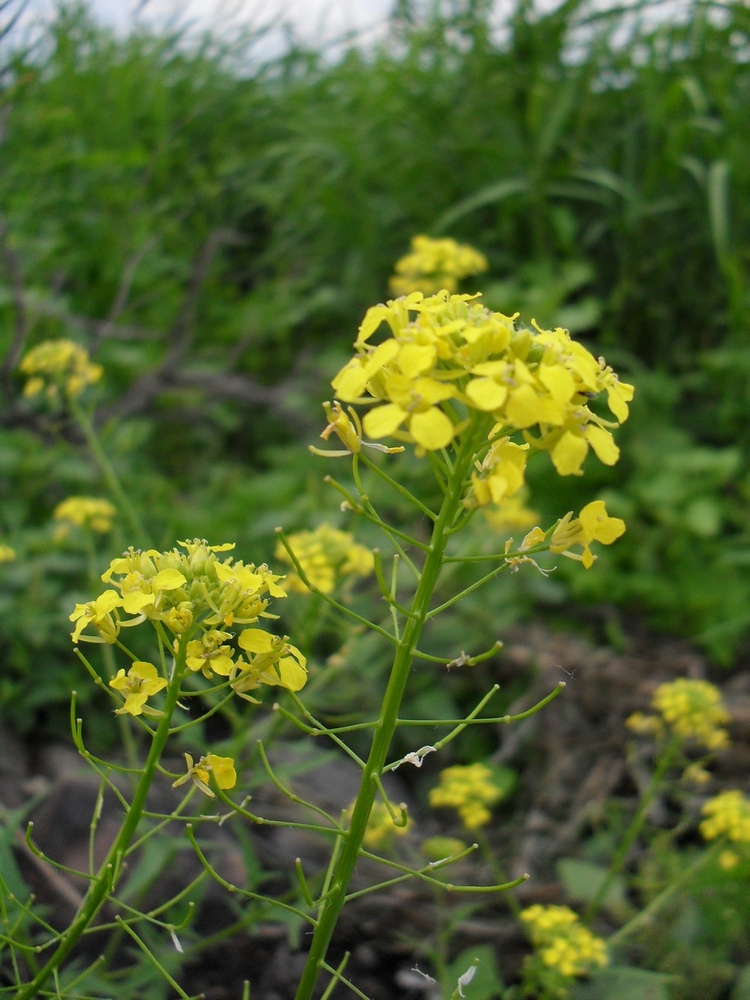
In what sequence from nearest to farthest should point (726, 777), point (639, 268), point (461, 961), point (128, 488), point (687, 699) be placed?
point (461, 961)
point (687, 699)
point (726, 777)
point (128, 488)
point (639, 268)

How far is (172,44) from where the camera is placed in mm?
3582

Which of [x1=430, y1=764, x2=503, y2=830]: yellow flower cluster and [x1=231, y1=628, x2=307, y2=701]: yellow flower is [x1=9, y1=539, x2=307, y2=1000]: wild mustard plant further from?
[x1=430, y1=764, x2=503, y2=830]: yellow flower cluster

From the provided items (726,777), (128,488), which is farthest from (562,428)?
(128,488)

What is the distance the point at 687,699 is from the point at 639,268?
6.88ft

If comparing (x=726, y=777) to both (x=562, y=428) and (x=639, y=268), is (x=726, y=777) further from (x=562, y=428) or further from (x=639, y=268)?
(x=639, y=268)

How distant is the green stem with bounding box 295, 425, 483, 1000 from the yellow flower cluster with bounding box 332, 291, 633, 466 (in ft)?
0.18

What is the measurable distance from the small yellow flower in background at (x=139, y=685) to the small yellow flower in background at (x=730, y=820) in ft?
4.16

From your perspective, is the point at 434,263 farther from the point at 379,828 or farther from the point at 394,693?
the point at 394,693

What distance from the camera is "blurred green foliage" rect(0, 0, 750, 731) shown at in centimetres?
289

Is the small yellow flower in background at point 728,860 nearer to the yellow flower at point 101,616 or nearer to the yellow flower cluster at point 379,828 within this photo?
the yellow flower cluster at point 379,828

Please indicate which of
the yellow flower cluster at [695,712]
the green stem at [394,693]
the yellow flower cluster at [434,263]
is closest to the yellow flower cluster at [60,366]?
the yellow flower cluster at [434,263]

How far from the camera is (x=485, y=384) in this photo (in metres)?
0.94

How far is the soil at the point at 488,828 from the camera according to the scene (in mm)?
1801

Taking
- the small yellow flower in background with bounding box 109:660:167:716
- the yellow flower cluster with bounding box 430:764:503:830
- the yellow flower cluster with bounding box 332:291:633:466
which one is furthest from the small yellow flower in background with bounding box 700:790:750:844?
the small yellow flower in background with bounding box 109:660:167:716
